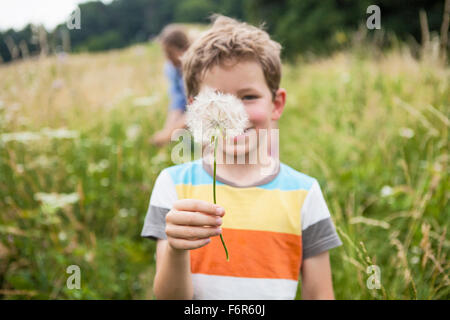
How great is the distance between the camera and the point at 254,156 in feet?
3.98

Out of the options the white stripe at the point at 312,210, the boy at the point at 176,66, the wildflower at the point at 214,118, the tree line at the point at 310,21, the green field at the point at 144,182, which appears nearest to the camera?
the wildflower at the point at 214,118

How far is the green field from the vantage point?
174cm

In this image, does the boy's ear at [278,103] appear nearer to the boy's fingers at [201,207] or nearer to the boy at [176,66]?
the boy's fingers at [201,207]

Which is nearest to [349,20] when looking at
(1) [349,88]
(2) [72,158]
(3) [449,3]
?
(1) [349,88]

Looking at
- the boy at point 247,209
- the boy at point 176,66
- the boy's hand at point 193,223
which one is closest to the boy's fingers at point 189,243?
the boy's hand at point 193,223

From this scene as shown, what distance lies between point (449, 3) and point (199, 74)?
266cm

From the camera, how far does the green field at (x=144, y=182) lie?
68.4 inches

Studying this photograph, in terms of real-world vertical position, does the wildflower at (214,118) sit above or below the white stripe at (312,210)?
above

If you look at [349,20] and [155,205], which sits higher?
[349,20]

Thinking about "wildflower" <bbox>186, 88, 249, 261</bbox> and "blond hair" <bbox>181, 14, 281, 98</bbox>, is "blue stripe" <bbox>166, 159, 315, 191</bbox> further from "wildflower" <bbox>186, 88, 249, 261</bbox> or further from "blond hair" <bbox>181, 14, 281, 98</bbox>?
"wildflower" <bbox>186, 88, 249, 261</bbox>

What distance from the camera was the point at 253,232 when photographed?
1126 millimetres

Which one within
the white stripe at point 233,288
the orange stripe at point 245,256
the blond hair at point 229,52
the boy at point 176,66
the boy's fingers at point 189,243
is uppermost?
the boy at point 176,66

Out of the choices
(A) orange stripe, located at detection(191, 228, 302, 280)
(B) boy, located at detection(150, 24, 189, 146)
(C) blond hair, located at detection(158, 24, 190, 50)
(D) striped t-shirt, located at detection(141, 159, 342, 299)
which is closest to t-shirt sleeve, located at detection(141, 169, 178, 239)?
(D) striped t-shirt, located at detection(141, 159, 342, 299)
